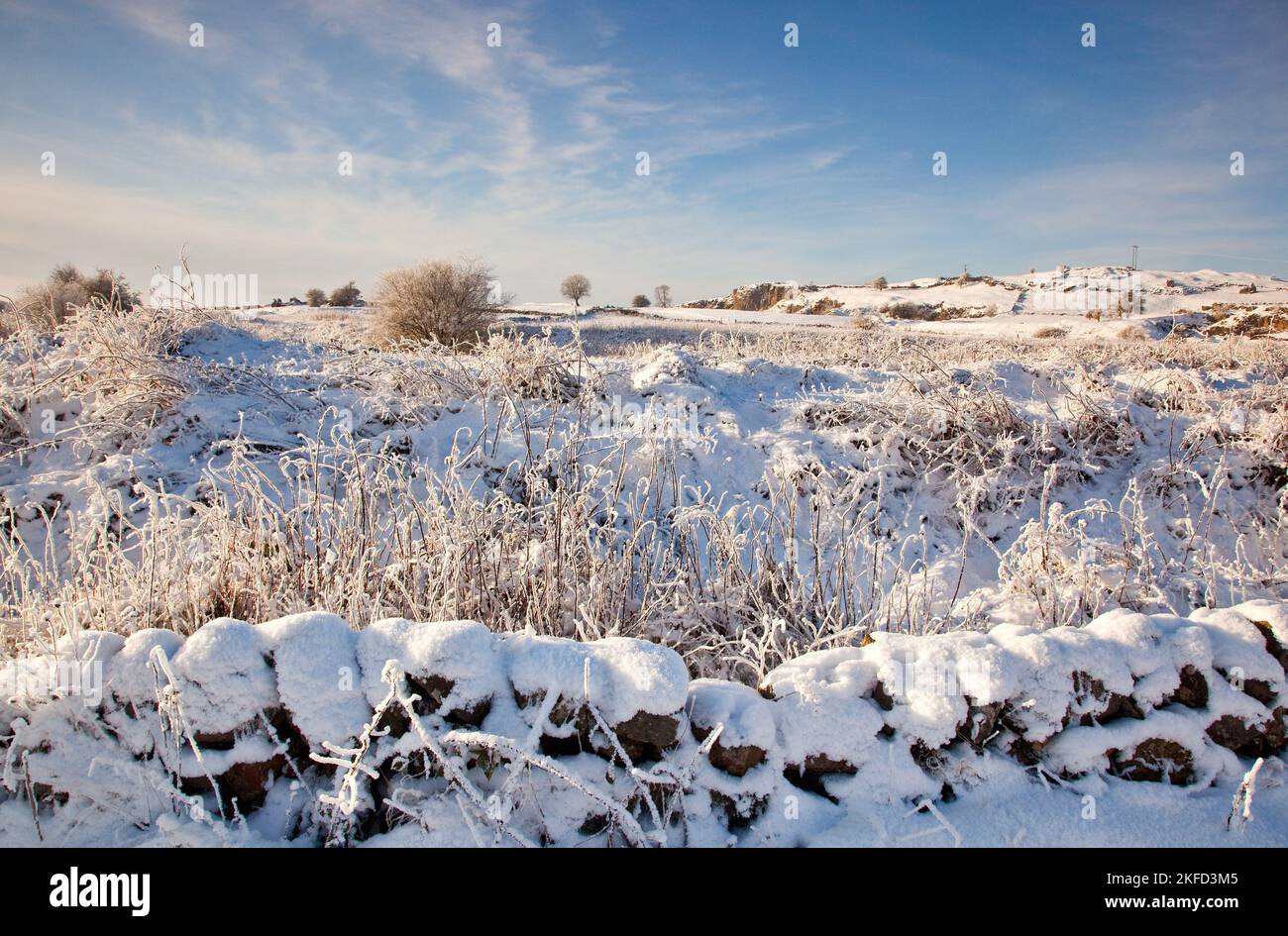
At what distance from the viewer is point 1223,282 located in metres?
39.3

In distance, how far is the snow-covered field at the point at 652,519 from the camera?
188 centimetres

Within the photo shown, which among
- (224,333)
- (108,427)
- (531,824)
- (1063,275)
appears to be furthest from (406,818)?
(1063,275)

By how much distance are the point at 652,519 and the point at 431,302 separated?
9932 mm

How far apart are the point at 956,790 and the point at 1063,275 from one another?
51151 millimetres

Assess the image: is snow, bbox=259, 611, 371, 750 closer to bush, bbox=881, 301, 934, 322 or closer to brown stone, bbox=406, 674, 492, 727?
brown stone, bbox=406, 674, 492, 727

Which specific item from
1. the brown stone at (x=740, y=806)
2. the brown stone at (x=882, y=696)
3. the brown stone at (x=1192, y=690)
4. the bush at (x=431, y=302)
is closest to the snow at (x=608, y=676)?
the brown stone at (x=740, y=806)

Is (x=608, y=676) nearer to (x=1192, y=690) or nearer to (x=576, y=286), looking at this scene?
(x=1192, y=690)

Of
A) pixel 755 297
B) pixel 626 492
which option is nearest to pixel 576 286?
pixel 755 297

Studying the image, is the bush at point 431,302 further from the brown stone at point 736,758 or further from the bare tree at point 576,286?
the bare tree at point 576,286

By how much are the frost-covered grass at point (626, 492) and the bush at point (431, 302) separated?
387 centimetres

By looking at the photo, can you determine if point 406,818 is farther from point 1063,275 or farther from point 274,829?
point 1063,275

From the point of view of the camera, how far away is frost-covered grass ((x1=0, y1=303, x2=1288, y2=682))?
2.77 metres

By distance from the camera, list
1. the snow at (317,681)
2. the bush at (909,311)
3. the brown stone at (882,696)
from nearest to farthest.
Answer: the snow at (317,681), the brown stone at (882,696), the bush at (909,311)

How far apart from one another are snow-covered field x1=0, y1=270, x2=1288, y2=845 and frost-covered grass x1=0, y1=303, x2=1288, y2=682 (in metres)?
0.03
